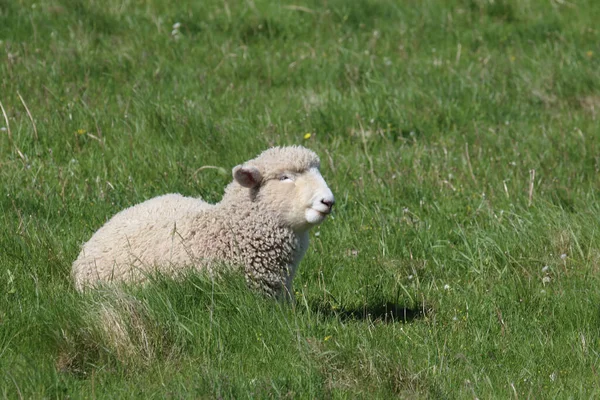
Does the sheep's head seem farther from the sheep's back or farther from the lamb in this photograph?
the sheep's back

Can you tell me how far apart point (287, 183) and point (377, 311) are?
857 mm

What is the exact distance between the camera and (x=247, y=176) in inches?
198

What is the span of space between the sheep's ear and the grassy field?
1.73 feet

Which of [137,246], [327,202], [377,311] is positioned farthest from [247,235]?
[377,311]

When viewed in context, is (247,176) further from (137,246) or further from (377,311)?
(377,311)

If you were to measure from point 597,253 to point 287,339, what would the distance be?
217 centimetres

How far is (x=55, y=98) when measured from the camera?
25.3 ft

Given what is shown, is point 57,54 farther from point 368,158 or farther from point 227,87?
point 368,158

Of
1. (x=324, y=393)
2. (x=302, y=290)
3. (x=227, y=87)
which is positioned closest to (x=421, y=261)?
(x=302, y=290)

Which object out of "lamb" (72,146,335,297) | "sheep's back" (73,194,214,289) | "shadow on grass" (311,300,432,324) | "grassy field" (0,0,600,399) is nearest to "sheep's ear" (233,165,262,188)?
"lamb" (72,146,335,297)

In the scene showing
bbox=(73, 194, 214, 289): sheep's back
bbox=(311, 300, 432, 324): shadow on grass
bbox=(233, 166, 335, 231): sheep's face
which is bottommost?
bbox=(311, 300, 432, 324): shadow on grass

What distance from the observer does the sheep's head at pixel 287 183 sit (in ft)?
16.2

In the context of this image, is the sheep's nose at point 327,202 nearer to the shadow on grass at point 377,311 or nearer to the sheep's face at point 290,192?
the sheep's face at point 290,192

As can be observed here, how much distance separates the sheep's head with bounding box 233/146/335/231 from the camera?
492 cm
